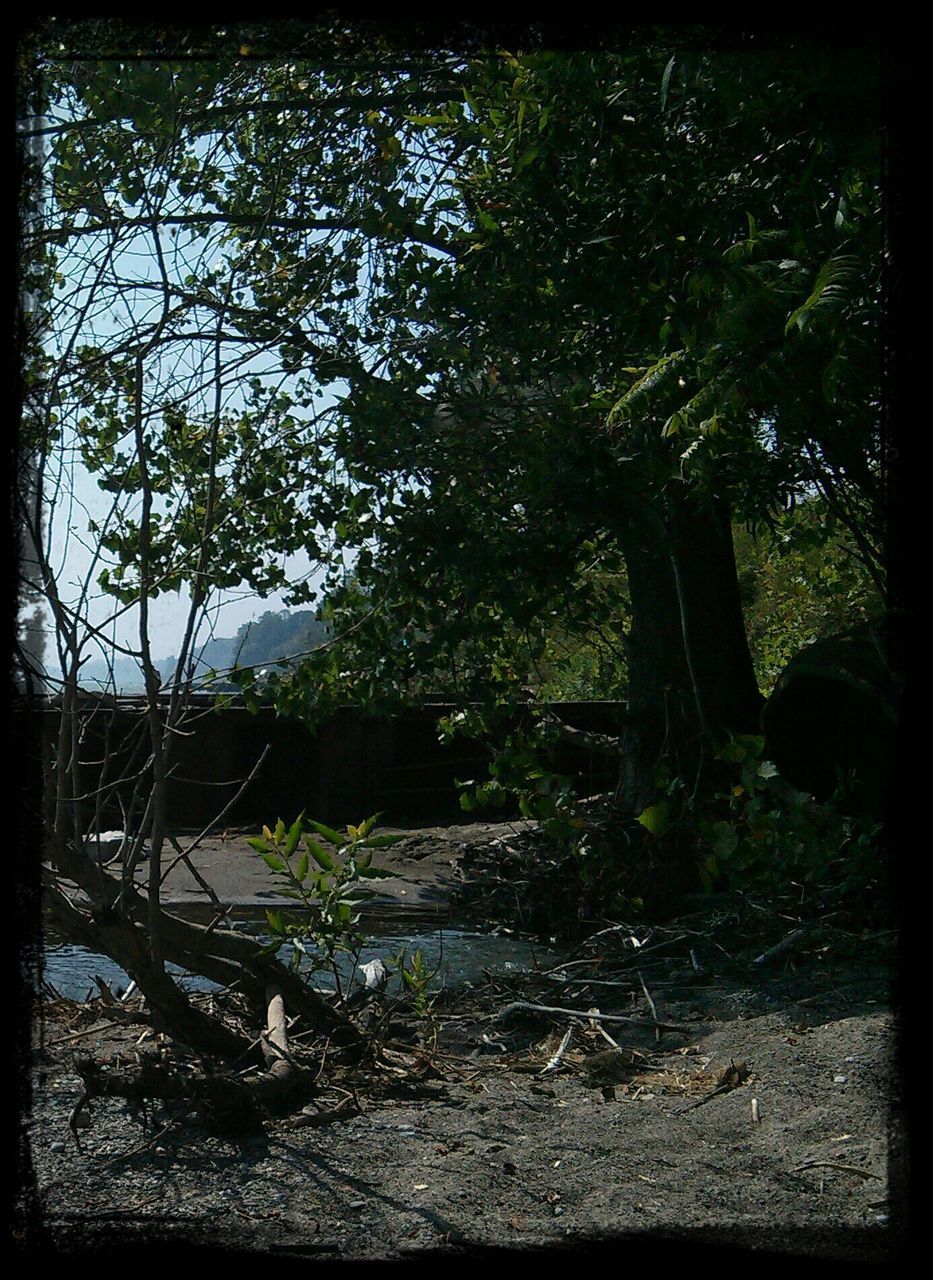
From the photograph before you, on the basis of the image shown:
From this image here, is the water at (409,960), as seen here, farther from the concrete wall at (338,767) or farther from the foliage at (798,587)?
the concrete wall at (338,767)

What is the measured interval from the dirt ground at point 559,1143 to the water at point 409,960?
96 centimetres

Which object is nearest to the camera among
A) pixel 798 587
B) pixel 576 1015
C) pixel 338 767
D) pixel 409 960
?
pixel 576 1015

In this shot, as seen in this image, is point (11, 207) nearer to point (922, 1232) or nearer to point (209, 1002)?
point (922, 1232)

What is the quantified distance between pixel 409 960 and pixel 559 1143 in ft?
12.8

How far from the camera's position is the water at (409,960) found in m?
6.44

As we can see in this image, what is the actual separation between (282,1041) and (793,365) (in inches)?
111

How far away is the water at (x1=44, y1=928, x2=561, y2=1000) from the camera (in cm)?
644

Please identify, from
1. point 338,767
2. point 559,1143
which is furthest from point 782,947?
point 338,767

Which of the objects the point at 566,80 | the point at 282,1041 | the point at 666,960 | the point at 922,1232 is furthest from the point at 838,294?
the point at 666,960

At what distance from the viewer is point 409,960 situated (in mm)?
7547

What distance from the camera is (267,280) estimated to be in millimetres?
6090

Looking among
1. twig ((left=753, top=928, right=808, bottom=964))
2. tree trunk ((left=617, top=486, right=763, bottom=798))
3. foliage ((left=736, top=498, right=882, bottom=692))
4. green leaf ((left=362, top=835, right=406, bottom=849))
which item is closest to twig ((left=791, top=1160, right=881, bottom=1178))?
green leaf ((left=362, top=835, right=406, bottom=849))

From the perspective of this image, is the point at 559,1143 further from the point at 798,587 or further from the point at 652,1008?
the point at 798,587

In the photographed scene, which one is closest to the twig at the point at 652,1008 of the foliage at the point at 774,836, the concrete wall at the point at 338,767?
the foliage at the point at 774,836
